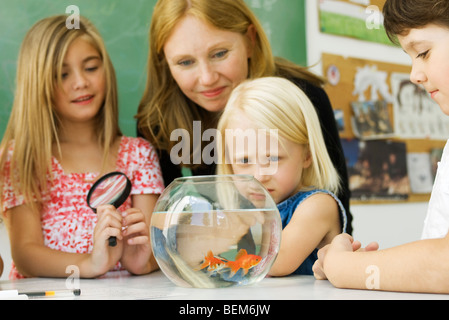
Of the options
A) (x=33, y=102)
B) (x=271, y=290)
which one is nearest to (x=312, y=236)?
(x=271, y=290)

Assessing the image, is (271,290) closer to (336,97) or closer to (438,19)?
(438,19)

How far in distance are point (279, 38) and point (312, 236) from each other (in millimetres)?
1402

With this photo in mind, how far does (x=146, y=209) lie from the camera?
135cm

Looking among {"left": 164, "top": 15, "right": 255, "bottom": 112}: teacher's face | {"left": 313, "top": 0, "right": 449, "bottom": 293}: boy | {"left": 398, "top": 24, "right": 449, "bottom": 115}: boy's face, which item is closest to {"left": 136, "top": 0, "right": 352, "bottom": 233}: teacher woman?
{"left": 164, "top": 15, "right": 255, "bottom": 112}: teacher's face

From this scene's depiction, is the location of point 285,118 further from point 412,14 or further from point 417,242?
point 417,242

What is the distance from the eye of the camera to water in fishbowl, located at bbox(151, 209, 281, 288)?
0.61 metres

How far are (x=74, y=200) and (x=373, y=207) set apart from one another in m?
1.55

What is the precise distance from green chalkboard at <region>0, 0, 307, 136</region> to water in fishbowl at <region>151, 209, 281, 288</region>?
106cm

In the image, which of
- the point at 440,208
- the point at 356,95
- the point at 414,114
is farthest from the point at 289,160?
the point at 414,114

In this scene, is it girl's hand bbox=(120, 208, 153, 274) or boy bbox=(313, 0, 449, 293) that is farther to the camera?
girl's hand bbox=(120, 208, 153, 274)

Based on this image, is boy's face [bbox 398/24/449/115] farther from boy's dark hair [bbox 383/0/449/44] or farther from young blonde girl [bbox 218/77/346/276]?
young blonde girl [bbox 218/77/346/276]

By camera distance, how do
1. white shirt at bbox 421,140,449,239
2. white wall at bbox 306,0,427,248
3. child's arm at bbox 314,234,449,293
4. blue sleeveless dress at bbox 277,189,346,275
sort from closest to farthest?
child's arm at bbox 314,234,449,293 → white shirt at bbox 421,140,449,239 → blue sleeveless dress at bbox 277,189,346,275 → white wall at bbox 306,0,427,248

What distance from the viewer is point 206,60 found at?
4.21 ft
